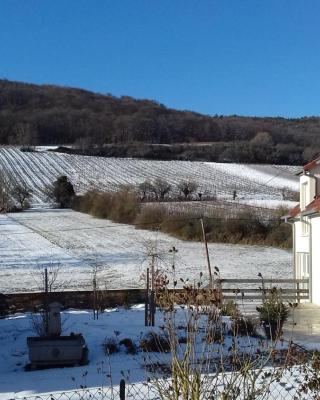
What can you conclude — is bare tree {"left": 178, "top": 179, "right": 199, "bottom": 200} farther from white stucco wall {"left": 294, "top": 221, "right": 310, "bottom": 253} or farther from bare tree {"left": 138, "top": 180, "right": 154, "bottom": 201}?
white stucco wall {"left": 294, "top": 221, "right": 310, "bottom": 253}

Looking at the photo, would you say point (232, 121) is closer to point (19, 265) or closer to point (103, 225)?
point (103, 225)

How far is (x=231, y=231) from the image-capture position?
128 feet

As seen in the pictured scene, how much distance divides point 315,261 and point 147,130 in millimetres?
89923

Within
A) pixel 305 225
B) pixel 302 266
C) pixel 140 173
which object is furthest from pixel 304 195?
pixel 140 173

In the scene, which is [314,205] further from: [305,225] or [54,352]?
[54,352]

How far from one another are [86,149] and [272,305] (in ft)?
266

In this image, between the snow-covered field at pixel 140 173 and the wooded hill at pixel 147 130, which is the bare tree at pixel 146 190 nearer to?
the snow-covered field at pixel 140 173

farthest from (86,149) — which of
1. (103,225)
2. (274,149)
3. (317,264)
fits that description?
(317,264)

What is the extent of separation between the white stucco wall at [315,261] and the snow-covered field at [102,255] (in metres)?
7.32

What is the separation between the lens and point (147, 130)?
348 feet

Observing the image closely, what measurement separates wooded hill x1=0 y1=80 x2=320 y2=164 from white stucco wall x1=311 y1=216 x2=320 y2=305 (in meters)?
55.0

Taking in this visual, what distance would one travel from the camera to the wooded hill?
Answer: 8638cm

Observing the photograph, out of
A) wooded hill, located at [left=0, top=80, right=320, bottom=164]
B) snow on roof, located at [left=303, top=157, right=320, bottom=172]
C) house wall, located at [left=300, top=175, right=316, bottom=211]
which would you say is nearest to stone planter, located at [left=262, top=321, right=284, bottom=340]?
snow on roof, located at [left=303, top=157, right=320, bottom=172]

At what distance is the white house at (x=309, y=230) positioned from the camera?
17.5 metres
